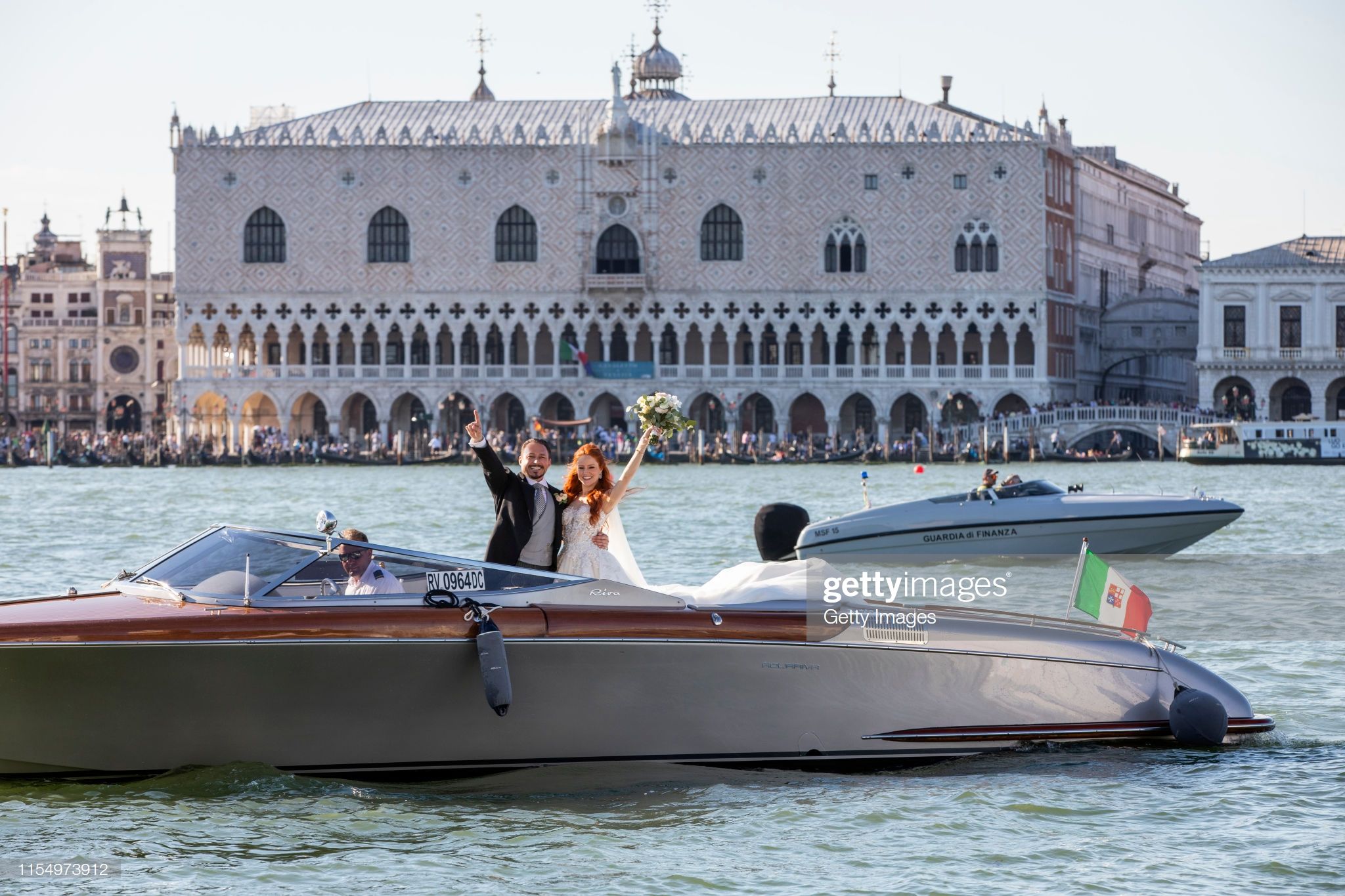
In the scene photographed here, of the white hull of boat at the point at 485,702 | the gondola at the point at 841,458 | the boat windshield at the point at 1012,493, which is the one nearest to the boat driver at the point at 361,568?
the white hull of boat at the point at 485,702

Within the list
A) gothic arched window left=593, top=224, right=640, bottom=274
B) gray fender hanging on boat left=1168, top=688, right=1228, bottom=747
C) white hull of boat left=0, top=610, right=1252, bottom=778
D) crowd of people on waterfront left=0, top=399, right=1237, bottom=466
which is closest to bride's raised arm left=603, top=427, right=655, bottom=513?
white hull of boat left=0, top=610, right=1252, bottom=778

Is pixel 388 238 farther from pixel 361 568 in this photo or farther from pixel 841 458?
pixel 361 568

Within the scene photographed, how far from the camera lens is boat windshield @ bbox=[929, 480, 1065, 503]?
2092 cm

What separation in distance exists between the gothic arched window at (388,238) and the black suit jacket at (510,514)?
59.7m

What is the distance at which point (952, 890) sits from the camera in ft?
26.4

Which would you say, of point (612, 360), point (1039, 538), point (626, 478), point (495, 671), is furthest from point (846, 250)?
point (495, 671)

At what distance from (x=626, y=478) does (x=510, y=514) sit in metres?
0.73

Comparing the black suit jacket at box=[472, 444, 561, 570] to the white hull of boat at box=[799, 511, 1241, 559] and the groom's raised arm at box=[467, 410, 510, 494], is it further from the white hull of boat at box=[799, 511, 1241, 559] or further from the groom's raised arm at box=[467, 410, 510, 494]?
the white hull of boat at box=[799, 511, 1241, 559]

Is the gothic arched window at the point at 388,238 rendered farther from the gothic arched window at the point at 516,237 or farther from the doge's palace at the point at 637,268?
the gothic arched window at the point at 516,237

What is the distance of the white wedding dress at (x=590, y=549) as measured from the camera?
9758mm

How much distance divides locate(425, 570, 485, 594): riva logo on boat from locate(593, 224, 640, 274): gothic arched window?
5907cm

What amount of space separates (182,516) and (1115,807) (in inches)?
1054

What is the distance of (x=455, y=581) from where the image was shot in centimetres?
917

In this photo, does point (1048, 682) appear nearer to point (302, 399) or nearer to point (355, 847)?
point (355, 847)
